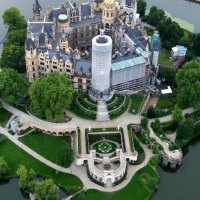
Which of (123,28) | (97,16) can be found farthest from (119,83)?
(97,16)

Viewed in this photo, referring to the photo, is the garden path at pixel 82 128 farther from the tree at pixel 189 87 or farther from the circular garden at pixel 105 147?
the tree at pixel 189 87

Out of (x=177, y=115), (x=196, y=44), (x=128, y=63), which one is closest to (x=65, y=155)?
(x=128, y=63)

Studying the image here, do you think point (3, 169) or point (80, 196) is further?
point (3, 169)

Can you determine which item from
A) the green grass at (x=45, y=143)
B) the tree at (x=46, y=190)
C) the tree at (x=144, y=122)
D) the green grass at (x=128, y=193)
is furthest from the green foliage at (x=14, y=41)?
the green grass at (x=128, y=193)

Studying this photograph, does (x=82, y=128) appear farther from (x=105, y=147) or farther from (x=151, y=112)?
(x=151, y=112)

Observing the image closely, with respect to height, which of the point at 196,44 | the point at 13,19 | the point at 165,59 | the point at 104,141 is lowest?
the point at 104,141

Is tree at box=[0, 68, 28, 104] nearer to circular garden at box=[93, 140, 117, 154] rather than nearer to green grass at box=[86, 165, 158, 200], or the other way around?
circular garden at box=[93, 140, 117, 154]

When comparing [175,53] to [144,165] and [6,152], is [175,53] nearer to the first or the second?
[144,165]
